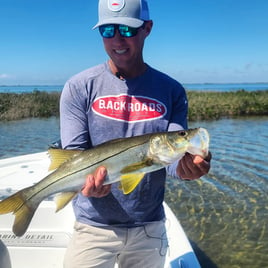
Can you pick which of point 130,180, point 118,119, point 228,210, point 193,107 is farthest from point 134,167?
point 193,107

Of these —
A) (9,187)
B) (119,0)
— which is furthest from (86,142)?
(9,187)

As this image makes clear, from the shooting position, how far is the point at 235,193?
10117 millimetres

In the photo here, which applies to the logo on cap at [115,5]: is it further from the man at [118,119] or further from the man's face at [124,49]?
the man's face at [124,49]

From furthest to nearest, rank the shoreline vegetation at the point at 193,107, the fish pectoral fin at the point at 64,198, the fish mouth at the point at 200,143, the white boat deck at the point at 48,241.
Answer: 1. the shoreline vegetation at the point at 193,107
2. the white boat deck at the point at 48,241
3. the fish pectoral fin at the point at 64,198
4. the fish mouth at the point at 200,143

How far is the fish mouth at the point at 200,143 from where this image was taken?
93.0 inches

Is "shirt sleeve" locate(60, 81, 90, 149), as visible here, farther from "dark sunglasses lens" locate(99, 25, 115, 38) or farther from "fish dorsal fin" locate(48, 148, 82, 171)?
"dark sunglasses lens" locate(99, 25, 115, 38)

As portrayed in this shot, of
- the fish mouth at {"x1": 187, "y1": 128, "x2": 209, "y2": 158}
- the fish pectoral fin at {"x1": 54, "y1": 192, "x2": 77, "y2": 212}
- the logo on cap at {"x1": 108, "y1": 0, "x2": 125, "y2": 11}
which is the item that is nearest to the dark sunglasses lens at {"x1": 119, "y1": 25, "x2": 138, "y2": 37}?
the logo on cap at {"x1": 108, "y1": 0, "x2": 125, "y2": 11}

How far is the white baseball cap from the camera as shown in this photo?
278 cm

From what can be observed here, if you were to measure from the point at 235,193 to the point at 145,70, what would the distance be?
7976mm

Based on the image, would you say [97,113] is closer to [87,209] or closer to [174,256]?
[87,209]

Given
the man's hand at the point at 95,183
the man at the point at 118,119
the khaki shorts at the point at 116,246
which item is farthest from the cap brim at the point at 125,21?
the khaki shorts at the point at 116,246

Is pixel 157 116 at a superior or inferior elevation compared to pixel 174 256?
superior

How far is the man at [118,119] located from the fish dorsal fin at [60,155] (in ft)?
0.41

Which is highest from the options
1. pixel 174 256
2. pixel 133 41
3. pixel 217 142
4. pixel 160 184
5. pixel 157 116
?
pixel 133 41
